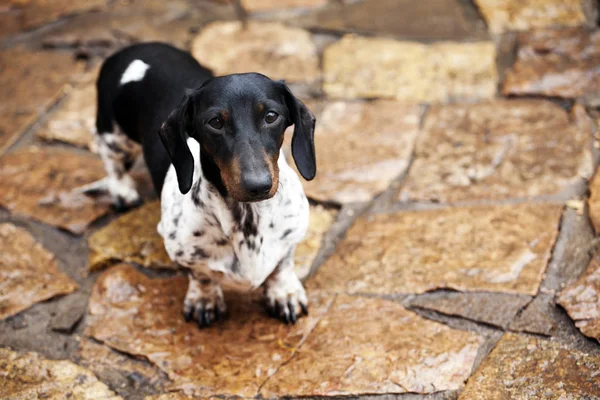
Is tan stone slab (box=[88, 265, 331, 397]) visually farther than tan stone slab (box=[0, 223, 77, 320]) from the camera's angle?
No

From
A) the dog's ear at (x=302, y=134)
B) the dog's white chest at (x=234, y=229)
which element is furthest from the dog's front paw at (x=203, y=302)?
the dog's ear at (x=302, y=134)

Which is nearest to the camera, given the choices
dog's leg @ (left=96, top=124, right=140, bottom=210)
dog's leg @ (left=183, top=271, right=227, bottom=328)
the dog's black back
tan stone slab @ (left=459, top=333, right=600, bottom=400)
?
tan stone slab @ (left=459, top=333, right=600, bottom=400)

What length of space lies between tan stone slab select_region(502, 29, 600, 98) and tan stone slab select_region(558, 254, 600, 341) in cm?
149

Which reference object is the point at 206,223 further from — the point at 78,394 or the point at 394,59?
the point at 394,59

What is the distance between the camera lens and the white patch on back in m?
3.29

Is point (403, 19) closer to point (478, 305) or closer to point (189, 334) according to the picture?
point (478, 305)

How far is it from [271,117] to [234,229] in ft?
1.69

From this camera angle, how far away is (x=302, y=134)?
103 inches

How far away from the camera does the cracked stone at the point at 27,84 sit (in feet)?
14.4

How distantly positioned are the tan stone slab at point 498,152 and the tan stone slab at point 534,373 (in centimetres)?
101

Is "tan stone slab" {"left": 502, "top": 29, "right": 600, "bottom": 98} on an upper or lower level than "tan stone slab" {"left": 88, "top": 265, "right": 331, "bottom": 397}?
upper

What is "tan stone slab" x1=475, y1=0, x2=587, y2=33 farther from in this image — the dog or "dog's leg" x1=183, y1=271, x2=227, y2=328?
"dog's leg" x1=183, y1=271, x2=227, y2=328

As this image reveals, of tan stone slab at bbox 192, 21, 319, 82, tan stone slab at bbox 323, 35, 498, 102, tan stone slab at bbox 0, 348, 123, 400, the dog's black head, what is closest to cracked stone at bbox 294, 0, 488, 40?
tan stone slab at bbox 323, 35, 498, 102

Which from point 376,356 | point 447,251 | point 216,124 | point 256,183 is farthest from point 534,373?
point 216,124
